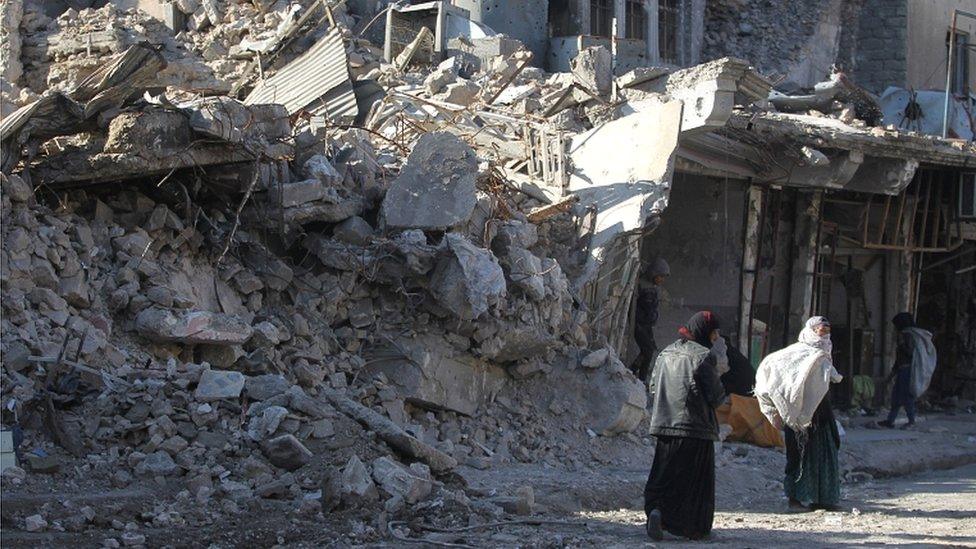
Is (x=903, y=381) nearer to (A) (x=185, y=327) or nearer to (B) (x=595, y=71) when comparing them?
(B) (x=595, y=71)

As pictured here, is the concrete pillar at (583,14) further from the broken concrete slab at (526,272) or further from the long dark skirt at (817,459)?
the long dark skirt at (817,459)

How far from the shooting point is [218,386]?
845 cm

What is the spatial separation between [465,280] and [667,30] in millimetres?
11568

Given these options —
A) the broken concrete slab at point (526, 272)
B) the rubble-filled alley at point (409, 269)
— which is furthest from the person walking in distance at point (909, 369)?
the broken concrete slab at point (526, 272)

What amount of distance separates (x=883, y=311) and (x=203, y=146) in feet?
34.7

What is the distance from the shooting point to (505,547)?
24.5 ft

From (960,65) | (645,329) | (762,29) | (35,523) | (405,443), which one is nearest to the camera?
(35,523)

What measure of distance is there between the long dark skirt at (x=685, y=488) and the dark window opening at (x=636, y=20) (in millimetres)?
12954

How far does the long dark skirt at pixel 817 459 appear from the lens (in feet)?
30.9

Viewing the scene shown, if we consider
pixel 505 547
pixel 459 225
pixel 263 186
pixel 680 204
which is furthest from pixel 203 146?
pixel 680 204

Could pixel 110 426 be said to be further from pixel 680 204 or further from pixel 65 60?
pixel 65 60

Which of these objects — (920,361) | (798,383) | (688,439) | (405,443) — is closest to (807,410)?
(798,383)

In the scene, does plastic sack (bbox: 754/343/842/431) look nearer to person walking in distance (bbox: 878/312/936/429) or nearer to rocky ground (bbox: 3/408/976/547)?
rocky ground (bbox: 3/408/976/547)

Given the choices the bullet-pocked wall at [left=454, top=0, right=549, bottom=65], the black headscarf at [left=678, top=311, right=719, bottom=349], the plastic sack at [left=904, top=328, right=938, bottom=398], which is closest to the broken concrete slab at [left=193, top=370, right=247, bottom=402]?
Result: the black headscarf at [left=678, top=311, right=719, bottom=349]
